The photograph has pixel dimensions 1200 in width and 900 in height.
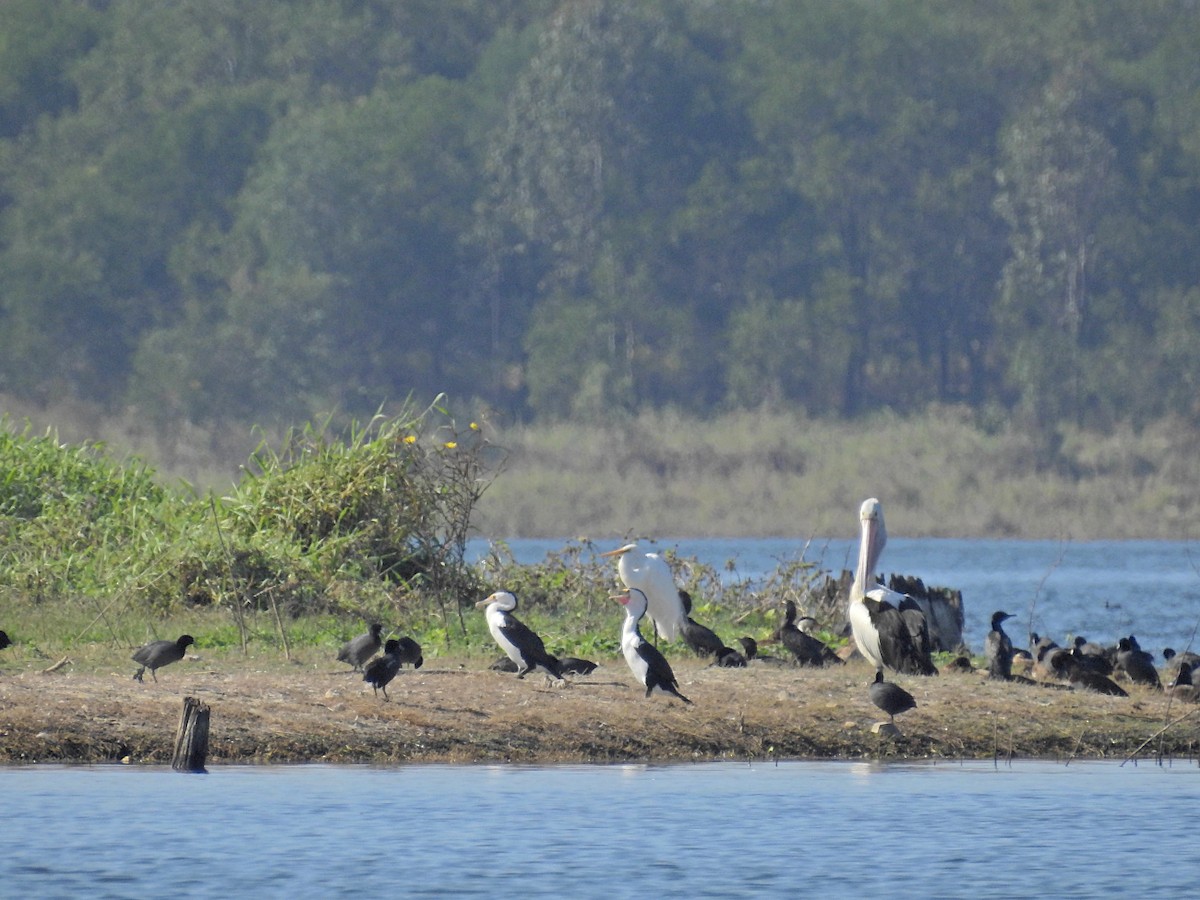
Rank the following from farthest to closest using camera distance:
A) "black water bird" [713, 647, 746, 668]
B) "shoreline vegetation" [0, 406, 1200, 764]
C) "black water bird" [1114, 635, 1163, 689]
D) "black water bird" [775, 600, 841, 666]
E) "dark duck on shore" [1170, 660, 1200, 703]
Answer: "black water bird" [1114, 635, 1163, 689]
"black water bird" [775, 600, 841, 666]
"black water bird" [713, 647, 746, 668]
"dark duck on shore" [1170, 660, 1200, 703]
"shoreline vegetation" [0, 406, 1200, 764]

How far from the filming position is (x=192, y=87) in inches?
2726

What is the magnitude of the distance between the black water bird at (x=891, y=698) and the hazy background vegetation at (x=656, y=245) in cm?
4424

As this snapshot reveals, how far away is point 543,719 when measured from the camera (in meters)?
14.3

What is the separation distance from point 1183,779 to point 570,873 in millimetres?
4555

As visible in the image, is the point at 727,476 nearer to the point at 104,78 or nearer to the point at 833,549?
the point at 833,549

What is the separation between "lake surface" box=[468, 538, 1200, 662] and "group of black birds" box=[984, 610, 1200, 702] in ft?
1.80

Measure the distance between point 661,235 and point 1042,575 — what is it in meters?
25.1

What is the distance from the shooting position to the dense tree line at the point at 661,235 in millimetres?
61656

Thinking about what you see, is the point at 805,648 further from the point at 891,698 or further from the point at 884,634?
the point at 891,698

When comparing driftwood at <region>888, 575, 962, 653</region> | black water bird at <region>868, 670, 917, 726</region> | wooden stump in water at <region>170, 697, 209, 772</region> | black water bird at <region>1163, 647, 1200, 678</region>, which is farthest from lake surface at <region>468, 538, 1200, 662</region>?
wooden stump in water at <region>170, 697, 209, 772</region>

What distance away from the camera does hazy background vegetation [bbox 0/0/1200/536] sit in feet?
201

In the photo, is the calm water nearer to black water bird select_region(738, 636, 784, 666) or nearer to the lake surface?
black water bird select_region(738, 636, 784, 666)

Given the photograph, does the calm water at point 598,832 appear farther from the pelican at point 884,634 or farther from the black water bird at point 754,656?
the black water bird at point 754,656

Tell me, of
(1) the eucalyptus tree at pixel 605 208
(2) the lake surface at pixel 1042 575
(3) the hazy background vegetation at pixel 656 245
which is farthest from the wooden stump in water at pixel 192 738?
(1) the eucalyptus tree at pixel 605 208
